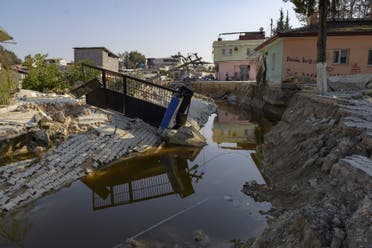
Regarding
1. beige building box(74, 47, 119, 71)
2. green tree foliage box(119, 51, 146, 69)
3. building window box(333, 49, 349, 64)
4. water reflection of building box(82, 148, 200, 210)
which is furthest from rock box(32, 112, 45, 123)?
green tree foliage box(119, 51, 146, 69)

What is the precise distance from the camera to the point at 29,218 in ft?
20.3

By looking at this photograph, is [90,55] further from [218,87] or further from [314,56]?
[314,56]

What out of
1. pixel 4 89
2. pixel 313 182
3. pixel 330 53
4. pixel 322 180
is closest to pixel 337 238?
pixel 322 180

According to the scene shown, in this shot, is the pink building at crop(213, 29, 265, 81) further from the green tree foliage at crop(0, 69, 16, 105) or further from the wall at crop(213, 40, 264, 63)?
the green tree foliage at crop(0, 69, 16, 105)

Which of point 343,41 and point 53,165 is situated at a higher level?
point 343,41

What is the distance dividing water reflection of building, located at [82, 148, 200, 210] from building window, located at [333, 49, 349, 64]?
12.9 meters

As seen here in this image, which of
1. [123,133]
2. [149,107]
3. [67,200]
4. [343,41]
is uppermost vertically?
[343,41]

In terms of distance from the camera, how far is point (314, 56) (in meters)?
18.5

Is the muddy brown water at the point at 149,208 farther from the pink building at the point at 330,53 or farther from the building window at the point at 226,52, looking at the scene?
the building window at the point at 226,52

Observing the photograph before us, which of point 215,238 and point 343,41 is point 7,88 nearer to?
point 215,238

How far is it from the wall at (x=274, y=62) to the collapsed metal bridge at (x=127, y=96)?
8565 millimetres

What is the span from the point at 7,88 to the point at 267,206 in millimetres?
12355

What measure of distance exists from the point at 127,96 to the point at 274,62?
458 inches

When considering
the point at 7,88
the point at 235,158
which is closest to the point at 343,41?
the point at 235,158
